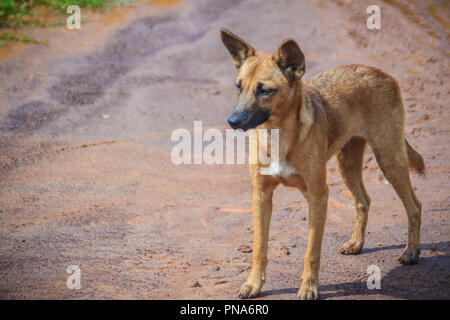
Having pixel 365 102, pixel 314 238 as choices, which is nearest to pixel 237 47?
pixel 365 102

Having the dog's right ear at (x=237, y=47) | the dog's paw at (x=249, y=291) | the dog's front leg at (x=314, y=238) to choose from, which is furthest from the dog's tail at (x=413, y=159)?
the dog's paw at (x=249, y=291)

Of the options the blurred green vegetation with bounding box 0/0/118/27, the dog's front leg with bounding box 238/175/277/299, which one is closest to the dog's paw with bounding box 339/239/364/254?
the dog's front leg with bounding box 238/175/277/299

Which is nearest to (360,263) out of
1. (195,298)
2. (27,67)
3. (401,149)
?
(401,149)

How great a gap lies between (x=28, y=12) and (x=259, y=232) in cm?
995

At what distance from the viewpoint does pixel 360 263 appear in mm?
5023

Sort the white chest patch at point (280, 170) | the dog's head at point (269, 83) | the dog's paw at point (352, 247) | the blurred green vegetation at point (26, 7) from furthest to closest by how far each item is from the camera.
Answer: the blurred green vegetation at point (26, 7) < the dog's paw at point (352, 247) < the white chest patch at point (280, 170) < the dog's head at point (269, 83)

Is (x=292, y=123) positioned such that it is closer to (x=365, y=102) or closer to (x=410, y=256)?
(x=365, y=102)

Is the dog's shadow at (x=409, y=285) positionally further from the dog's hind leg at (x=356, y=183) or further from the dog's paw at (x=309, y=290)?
the dog's hind leg at (x=356, y=183)

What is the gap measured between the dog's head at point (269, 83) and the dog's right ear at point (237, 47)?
166 millimetres

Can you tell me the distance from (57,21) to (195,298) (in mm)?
9580

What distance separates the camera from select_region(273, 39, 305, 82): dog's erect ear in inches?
158

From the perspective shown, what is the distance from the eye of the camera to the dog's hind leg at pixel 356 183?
525 cm

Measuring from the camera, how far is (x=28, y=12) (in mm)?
12055

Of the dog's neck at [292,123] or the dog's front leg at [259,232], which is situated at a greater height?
the dog's neck at [292,123]
